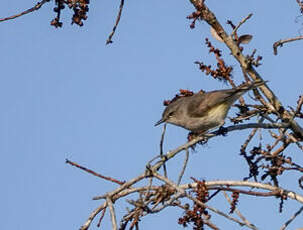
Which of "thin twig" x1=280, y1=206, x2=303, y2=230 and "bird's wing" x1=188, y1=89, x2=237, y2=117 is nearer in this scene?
"thin twig" x1=280, y1=206, x2=303, y2=230

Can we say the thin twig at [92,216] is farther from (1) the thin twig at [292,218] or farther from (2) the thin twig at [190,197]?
(1) the thin twig at [292,218]

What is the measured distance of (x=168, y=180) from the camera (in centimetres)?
406

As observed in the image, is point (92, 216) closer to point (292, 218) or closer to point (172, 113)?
point (292, 218)

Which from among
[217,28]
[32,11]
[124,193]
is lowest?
[124,193]

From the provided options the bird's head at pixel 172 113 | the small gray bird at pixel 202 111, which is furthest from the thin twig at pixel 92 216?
the bird's head at pixel 172 113

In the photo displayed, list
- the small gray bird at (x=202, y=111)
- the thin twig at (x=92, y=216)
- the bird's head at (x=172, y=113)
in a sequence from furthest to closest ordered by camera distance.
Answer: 1. the bird's head at (x=172, y=113)
2. the small gray bird at (x=202, y=111)
3. the thin twig at (x=92, y=216)

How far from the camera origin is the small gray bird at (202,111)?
732 cm

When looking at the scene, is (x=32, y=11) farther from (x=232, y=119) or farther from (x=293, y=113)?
(x=293, y=113)

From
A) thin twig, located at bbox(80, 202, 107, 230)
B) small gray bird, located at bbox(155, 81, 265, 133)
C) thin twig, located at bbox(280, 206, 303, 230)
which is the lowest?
thin twig, located at bbox(280, 206, 303, 230)

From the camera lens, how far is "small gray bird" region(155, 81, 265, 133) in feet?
24.0

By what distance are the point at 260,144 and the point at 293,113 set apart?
73 cm

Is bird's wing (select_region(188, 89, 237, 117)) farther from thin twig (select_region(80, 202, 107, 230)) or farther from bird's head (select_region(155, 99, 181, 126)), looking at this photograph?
thin twig (select_region(80, 202, 107, 230))

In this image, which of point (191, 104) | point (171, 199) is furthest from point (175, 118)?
point (171, 199)

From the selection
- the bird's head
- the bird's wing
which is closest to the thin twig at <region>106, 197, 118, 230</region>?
the bird's wing
